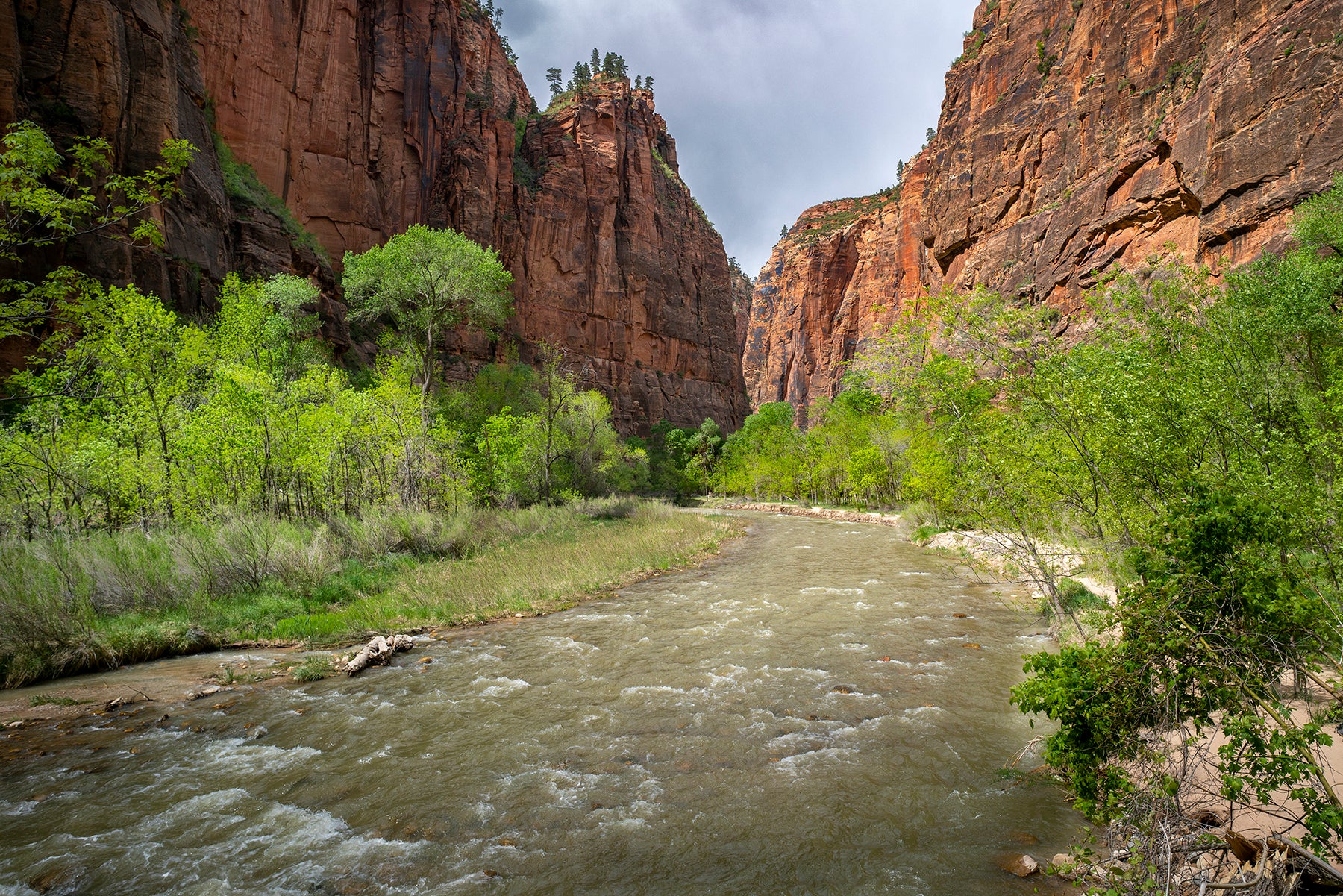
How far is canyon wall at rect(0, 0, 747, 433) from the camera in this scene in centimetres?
2444

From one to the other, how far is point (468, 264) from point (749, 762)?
96.6ft

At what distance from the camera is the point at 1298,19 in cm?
2670

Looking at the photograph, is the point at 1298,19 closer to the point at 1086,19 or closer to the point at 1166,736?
the point at 1086,19

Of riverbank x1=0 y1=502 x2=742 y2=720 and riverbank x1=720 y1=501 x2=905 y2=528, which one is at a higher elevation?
riverbank x1=0 y1=502 x2=742 y2=720

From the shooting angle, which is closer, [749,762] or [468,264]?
[749,762]

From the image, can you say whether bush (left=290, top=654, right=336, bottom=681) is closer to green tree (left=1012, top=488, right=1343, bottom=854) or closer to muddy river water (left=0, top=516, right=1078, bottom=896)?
muddy river water (left=0, top=516, right=1078, bottom=896)

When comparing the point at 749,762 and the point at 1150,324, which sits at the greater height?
the point at 1150,324

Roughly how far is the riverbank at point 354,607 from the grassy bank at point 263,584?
0.03 meters

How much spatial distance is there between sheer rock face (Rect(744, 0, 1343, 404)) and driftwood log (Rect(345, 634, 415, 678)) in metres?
10.1

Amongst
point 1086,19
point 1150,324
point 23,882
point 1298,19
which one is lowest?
point 23,882

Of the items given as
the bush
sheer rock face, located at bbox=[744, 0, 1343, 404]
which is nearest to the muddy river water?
the bush

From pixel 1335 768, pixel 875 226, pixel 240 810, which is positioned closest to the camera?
pixel 1335 768

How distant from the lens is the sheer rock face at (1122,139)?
2606 centimetres

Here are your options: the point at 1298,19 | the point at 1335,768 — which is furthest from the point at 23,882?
the point at 1298,19
